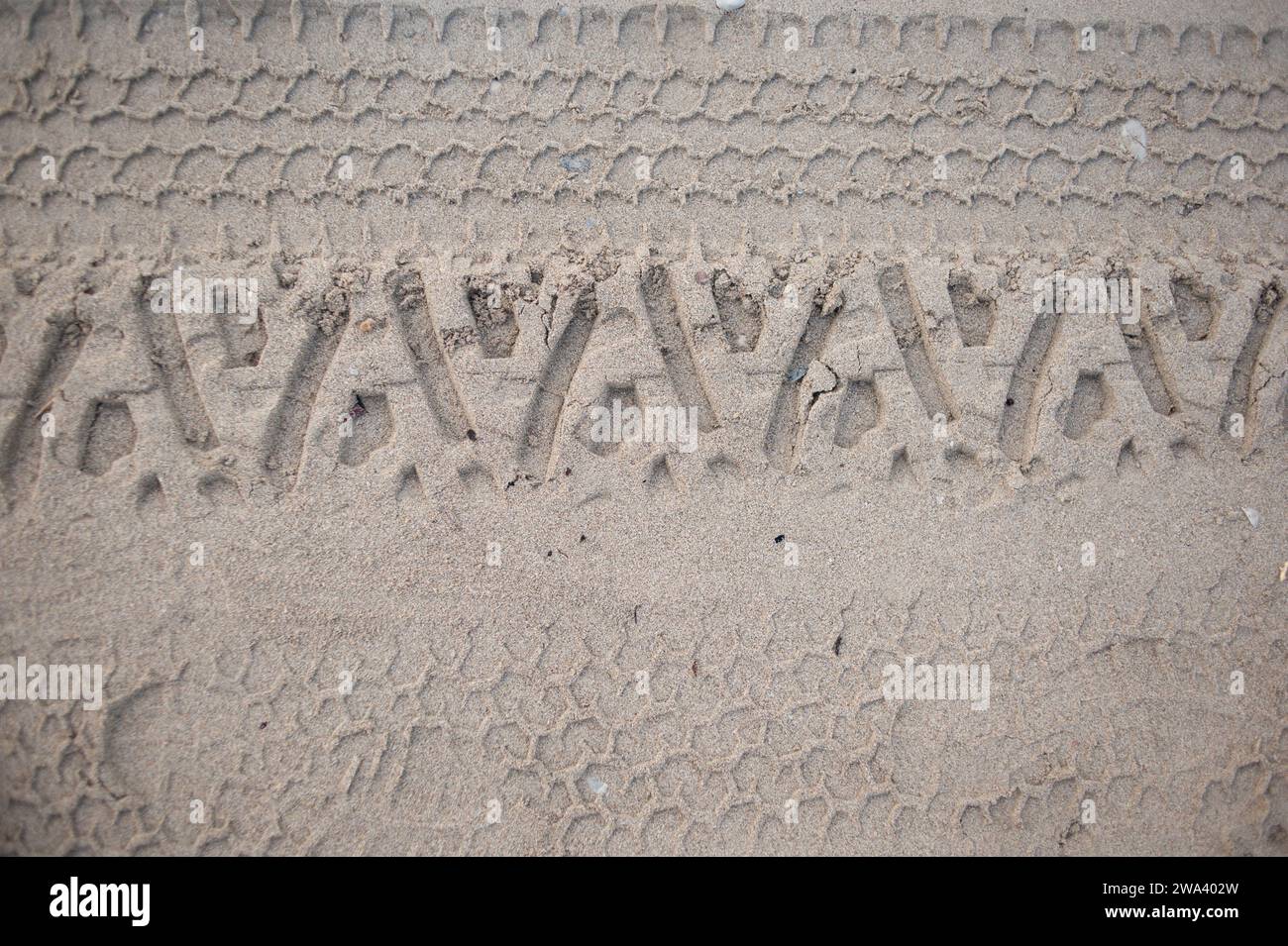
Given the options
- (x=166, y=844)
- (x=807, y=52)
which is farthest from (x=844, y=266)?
(x=166, y=844)

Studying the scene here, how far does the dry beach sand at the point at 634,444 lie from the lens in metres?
1.74

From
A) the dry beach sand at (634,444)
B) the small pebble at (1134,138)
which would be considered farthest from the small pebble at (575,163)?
the small pebble at (1134,138)

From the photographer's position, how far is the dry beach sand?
1.74 m

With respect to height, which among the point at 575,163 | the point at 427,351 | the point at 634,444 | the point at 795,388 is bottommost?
the point at 634,444

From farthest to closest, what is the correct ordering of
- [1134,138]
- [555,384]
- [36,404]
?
[1134,138]
[555,384]
[36,404]

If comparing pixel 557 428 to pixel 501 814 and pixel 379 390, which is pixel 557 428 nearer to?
pixel 379 390

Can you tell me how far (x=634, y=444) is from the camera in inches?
72.2

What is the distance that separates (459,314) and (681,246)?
1.63ft

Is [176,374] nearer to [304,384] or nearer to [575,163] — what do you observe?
[304,384]

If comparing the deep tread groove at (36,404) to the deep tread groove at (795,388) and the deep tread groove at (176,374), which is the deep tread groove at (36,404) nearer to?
the deep tread groove at (176,374)

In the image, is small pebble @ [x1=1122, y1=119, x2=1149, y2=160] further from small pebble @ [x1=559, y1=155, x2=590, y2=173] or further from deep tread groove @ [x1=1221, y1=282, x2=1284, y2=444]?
small pebble @ [x1=559, y1=155, x2=590, y2=173]

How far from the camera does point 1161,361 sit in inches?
76.0

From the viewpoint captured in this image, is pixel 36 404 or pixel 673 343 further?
pixel 673 343

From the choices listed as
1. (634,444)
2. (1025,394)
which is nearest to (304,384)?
(634,444)
